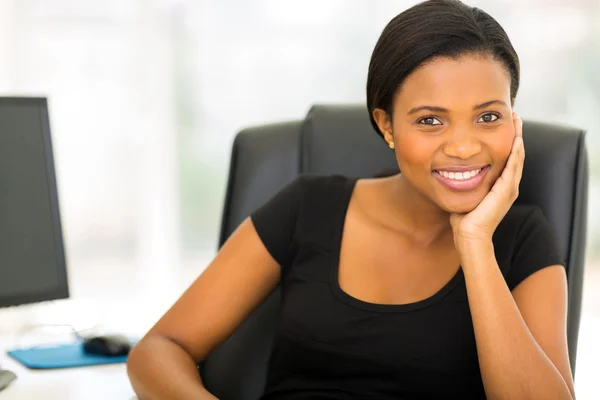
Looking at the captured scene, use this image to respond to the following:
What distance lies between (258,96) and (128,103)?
0.43 metres

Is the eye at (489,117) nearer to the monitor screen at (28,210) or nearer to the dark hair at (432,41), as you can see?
the dark hair at (432,41)

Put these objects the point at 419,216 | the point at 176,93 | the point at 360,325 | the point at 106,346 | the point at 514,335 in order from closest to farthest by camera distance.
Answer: the point at 514,335 → the point at 360,325 → the point at 419,216 → the point at 106,346 → the point at 176,93

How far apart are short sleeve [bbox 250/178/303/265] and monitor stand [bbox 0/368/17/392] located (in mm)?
521

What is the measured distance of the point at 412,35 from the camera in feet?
5.21

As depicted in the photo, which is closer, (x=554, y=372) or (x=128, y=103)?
(x=554, y=372)

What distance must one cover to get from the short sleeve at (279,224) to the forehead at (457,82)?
34 cm

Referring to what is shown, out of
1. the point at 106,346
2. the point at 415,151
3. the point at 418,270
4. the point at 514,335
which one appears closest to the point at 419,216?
the point at 418,270

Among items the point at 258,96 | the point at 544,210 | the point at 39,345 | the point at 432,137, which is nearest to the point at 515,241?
the point at 544,210

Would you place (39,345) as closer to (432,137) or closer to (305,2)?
(432,137)

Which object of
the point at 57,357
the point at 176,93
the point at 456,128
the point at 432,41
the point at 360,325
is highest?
the point at 432,41

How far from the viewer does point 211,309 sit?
5.72 feet

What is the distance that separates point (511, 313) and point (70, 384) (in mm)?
793

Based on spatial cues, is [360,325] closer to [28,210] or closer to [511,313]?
[511,313]

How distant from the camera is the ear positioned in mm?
1691
